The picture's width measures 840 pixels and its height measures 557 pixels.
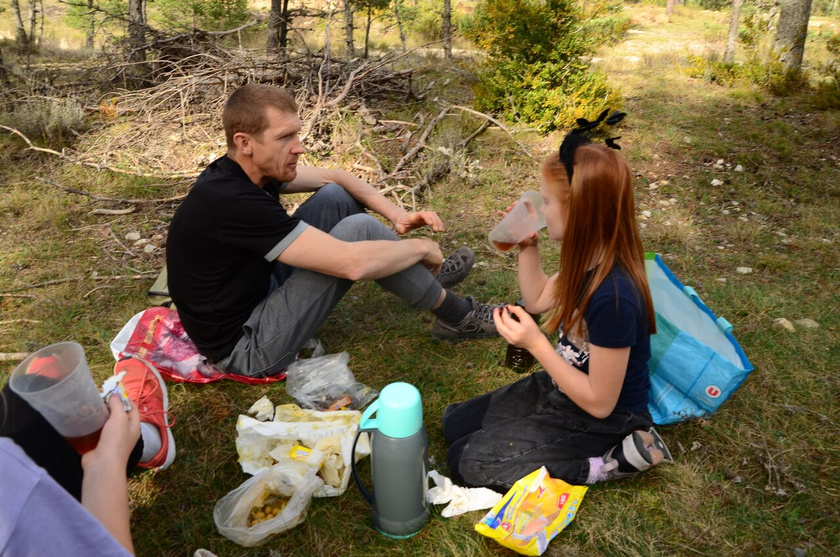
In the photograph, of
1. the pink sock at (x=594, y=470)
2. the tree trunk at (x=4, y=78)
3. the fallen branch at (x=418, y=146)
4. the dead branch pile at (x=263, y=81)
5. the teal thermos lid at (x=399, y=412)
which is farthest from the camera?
the tree trunk at (x=4, y=78)

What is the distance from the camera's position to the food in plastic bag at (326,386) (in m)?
2.52

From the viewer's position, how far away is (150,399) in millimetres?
2162

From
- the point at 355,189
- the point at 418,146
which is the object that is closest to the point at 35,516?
the point at 355,189

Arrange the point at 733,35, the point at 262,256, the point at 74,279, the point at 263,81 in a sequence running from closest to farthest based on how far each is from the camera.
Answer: the point at 262,256, the point at 74,279, the point at 263,81, the point at 733,35

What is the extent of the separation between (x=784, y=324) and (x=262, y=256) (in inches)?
110

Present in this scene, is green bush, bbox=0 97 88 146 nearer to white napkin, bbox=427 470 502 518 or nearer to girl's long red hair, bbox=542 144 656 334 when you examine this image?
white napkin, bbox=427 470 502 518

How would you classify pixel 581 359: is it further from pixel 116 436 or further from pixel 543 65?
pixel 543 65

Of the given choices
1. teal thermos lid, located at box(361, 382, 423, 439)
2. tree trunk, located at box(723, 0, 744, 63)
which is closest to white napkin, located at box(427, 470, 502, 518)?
teal thermos lid, located at box(361, 382, 423, 439)

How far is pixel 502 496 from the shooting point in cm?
205

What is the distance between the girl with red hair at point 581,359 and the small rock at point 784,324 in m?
1.47

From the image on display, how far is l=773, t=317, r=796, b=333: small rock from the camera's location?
3.01m

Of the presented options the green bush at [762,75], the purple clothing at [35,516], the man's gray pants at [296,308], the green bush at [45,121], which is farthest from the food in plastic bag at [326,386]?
the green bush at [762,75]

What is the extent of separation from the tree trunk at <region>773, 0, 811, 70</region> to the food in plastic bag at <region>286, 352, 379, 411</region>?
24.4ft

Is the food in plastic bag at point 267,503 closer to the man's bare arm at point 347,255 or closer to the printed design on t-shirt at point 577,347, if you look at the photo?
the man's bare arm at point 347,255
